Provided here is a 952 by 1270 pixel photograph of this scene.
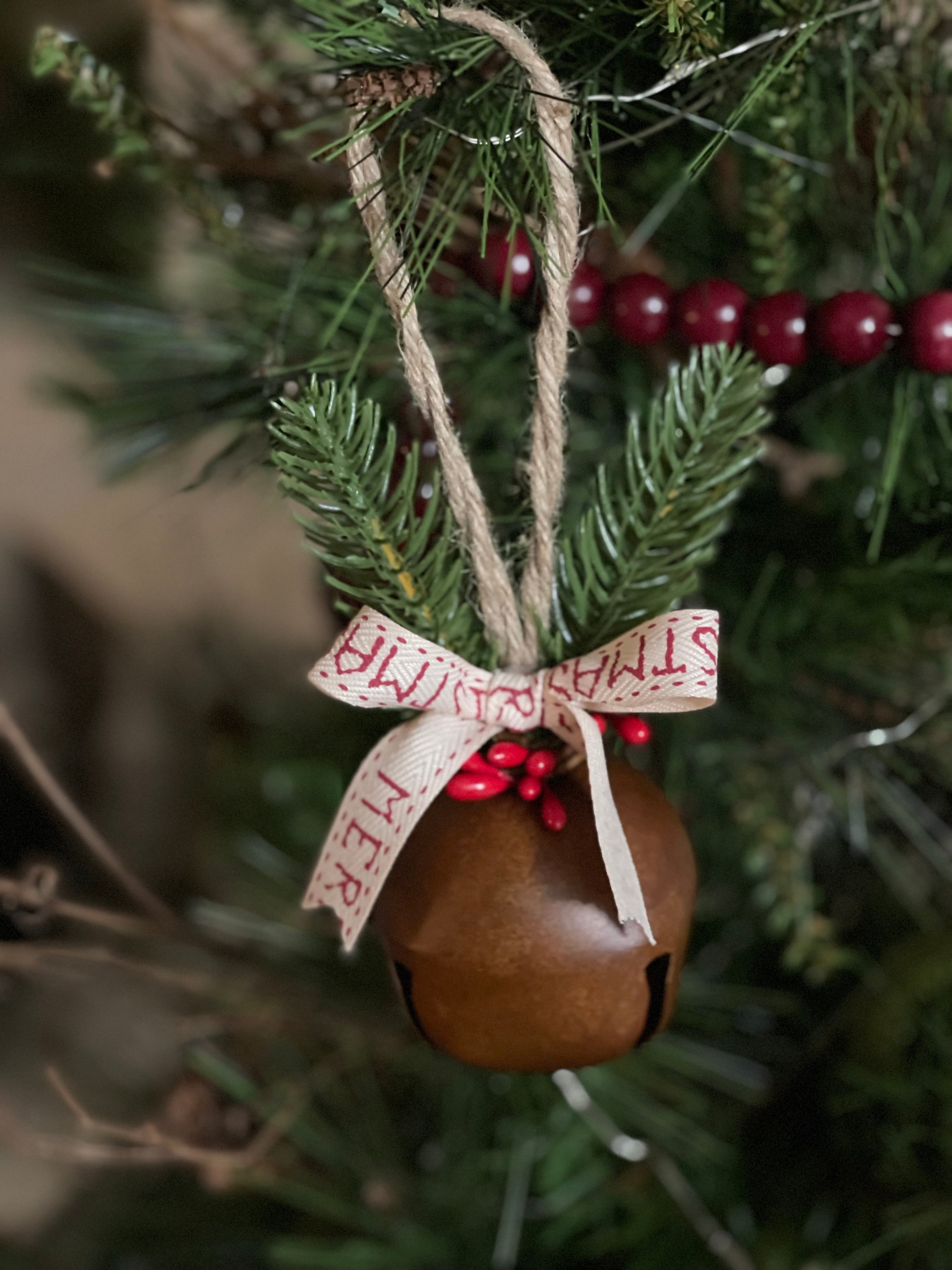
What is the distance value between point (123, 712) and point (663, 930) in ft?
1.89

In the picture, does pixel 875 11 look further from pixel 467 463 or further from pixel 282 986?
pixel 282 986

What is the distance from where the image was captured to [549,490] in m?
0.28

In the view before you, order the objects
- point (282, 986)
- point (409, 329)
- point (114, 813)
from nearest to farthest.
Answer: point (409, 329)
point (282, 986)
point (114, 813)

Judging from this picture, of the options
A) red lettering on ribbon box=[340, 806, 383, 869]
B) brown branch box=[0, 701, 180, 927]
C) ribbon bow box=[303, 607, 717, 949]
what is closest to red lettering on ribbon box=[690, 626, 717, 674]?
ribbon bow box=[303, 607, 717, 949]

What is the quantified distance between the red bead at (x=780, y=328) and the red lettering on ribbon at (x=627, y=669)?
15 cm

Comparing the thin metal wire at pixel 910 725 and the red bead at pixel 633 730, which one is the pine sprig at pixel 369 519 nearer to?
the red bead at pixel 633 730

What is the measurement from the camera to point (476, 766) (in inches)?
11.9

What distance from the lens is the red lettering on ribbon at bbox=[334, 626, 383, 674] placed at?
Result: 0.28 meters

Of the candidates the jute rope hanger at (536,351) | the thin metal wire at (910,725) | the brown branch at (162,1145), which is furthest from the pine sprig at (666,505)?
the brown branch at (162,1145)

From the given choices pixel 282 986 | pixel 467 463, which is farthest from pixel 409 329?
pixel 282 986

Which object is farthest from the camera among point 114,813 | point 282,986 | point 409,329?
point 114,813

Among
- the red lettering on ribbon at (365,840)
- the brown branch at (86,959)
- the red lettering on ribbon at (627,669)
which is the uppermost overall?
the red lettering on ribbon at (627,669)

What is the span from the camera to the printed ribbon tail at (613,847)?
271 millimetres

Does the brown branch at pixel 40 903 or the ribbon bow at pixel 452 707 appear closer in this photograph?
the ribbon bow at pixel 452 707
